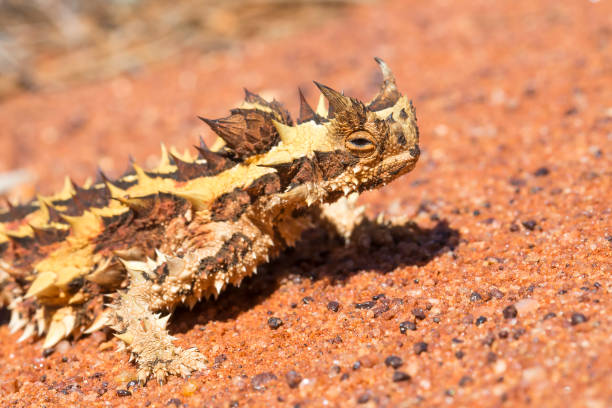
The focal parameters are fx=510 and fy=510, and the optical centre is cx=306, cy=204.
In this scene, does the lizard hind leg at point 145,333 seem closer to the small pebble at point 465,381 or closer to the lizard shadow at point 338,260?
the lizard shadow at point 338,260

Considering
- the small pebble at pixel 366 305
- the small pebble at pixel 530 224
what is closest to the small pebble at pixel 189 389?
the small pebble at pixel 366 305

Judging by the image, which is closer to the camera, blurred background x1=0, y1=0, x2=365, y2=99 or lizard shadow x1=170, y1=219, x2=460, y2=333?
lizard shadow x1=170, y1=219, x2=460, y2=333

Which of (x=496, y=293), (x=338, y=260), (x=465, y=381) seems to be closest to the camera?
(x=465, y=381)

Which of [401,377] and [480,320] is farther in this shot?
[480,320]

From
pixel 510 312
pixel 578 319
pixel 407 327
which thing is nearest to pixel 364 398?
pixel 407 327

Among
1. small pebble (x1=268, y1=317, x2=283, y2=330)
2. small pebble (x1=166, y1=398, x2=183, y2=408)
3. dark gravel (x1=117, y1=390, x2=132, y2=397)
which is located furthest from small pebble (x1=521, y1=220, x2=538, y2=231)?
dark gravel (x1=117, y1=390, x2=132, y2=397)

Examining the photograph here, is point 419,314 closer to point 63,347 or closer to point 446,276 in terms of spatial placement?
point 446,276

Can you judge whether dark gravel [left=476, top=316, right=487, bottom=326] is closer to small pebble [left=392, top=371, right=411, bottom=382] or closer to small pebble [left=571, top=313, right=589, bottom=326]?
small pebble [left=571, top=313, right=589, bottom=326]
